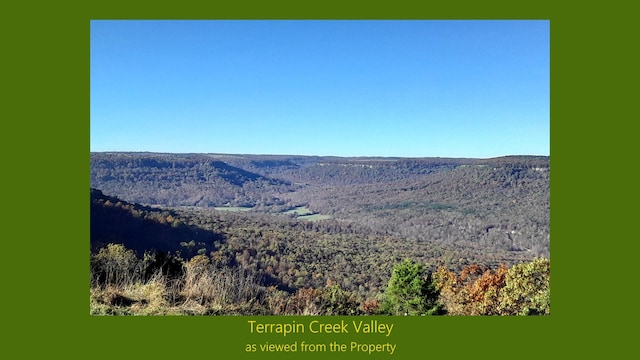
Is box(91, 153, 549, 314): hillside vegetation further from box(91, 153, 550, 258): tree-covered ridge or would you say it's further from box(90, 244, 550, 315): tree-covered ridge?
box(91, 153, 550, 258): tree-covered ridge

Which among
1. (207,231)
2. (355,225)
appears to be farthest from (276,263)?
(355,225)

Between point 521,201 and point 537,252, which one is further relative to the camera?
point 521,201

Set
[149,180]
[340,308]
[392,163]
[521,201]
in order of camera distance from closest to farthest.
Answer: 1. [340,308]
2. [521,201]
3. [149,180]
4. [392,163]

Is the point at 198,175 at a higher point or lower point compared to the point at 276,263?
higher

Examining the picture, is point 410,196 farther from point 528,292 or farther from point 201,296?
point 201,296

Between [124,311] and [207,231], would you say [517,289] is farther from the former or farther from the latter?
[207,231]

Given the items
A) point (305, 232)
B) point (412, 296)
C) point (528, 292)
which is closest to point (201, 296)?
point (412, 296)

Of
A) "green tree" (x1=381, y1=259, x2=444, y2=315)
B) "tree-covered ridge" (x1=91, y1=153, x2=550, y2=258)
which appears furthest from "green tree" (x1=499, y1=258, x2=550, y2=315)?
"tree-covered ridge" (x1=91, y1=153, x2=550, y2=258)

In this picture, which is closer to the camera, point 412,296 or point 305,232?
point 412,296

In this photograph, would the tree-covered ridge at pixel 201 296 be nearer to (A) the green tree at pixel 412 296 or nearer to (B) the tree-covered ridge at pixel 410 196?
(A) the green tree at pixel 412 296
